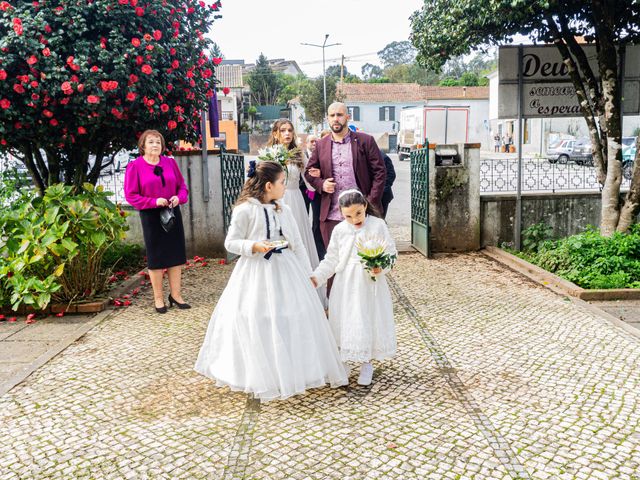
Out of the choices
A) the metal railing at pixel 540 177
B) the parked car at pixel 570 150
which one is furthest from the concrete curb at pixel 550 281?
the parked car at pixel 570 150

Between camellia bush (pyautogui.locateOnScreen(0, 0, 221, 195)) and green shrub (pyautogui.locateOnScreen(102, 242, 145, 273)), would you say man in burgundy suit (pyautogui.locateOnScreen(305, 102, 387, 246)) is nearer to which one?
camellia bush (pyautogui.locateOnScreen(0, 0, 221, 195))

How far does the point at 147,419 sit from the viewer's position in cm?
394

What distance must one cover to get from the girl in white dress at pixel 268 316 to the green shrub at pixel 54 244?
103 inches

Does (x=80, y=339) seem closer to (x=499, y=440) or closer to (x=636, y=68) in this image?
(x=499, y=440)

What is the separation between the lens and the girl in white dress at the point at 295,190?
606 centimetres

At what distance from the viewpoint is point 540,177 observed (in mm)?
10188

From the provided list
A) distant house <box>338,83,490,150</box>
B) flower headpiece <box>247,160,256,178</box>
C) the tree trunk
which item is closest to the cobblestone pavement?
flower headpiece <box>247,160,256,178</box>

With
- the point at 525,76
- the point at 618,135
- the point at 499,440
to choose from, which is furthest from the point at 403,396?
the point at 525,76

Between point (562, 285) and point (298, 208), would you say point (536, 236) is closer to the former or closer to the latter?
point (562, 285)

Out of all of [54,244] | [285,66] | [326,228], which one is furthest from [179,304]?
[285,66]

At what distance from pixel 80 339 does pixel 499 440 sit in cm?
382

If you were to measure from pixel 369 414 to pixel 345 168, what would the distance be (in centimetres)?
258

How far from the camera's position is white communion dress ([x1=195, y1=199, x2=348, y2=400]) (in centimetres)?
405

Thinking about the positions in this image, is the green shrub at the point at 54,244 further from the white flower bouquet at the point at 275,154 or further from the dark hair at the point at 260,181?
the dark hair at the point at 260,181
